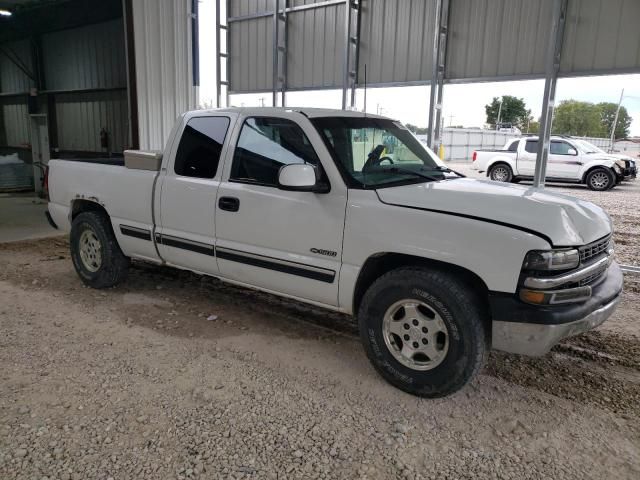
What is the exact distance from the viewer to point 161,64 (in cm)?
1047

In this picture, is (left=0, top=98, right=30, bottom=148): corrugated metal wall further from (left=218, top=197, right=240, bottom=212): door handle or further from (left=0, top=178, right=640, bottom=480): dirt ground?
(left=218, top=197, right=240, bottom=212): door handle

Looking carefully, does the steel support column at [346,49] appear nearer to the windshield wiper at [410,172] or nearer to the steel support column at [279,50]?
the steel support column at [279,50]

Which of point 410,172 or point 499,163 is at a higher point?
point 410,172

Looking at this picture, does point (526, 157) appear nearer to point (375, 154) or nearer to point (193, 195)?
point (375, 154)

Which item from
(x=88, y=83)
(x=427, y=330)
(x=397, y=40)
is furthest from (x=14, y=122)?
(x=427, y=330)

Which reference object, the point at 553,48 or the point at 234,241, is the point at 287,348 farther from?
the point at 553,48

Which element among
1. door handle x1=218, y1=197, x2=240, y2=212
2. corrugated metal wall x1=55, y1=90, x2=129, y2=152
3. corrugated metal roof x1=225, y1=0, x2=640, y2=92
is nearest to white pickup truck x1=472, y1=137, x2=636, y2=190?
corrugated metal roof x1=225, y1=0, x2=640, y2=92

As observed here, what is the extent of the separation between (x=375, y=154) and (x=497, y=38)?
17.2 feet

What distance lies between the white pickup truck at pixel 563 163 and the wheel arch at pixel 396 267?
46.3 ft

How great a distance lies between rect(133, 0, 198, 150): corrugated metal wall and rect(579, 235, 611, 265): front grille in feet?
30.2

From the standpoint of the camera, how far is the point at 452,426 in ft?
10.1

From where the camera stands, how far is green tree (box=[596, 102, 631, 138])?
270ft

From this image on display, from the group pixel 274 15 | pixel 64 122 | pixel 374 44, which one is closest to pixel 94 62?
pixel 64 122

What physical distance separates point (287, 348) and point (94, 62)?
13170mm
